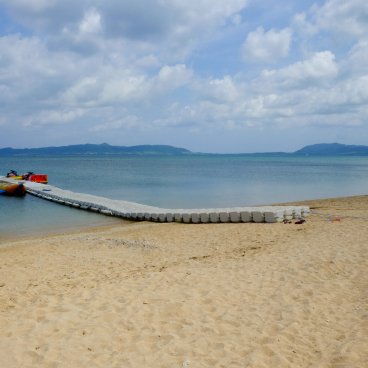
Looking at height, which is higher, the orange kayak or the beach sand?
the beach sand

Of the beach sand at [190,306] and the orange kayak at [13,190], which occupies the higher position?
the beach sand at [190,306]

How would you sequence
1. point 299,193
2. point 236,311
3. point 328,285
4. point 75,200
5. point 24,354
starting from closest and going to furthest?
1. point 24,354
2. point 236,311
3. point 328,285
4. point 75,200
5. point 299,193

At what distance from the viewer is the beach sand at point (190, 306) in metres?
5.14

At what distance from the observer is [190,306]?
22.0 feet

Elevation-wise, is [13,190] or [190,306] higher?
[190,306]

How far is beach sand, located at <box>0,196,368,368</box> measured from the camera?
5145 mm

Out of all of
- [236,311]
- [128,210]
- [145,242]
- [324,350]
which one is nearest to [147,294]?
[236,311]

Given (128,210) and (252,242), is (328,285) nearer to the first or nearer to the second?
(252,242)

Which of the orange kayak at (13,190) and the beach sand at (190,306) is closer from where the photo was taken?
the beach sand at (190,306)

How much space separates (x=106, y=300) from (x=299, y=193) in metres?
31.4

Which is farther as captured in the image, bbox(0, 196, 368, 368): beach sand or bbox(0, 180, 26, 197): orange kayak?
bbox(0, 180, 26, 197): orange kayak

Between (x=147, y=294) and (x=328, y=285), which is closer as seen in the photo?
(x=147, y=294)

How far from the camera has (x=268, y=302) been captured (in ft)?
22.8

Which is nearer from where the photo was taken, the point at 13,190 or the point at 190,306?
the point at 190,306
